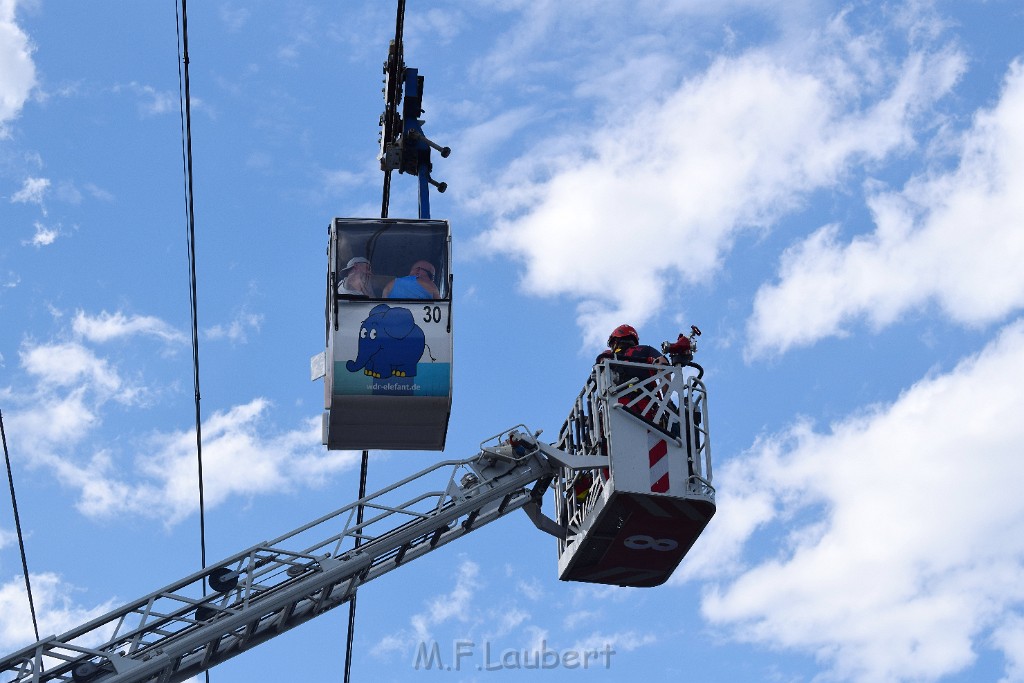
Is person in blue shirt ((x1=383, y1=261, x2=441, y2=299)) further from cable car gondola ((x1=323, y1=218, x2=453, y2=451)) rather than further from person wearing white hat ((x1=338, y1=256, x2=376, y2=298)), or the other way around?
person wearing white hat ((x1=338, y1=256, x2=376, y2=298))

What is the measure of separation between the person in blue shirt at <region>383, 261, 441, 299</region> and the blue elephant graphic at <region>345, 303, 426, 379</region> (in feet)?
1.60

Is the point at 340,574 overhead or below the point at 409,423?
below

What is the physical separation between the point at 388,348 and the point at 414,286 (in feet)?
3.63

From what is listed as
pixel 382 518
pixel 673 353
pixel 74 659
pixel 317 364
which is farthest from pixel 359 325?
pixel 74 659

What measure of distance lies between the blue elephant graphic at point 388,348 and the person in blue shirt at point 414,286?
1.60ft

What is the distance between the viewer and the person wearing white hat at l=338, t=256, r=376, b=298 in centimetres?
2392


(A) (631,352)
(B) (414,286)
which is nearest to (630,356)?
(A) (631,352)

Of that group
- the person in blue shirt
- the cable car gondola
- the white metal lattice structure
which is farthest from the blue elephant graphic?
the white metal lattice structure

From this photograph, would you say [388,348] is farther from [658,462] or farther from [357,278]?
[658,462]

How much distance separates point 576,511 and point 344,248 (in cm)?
493

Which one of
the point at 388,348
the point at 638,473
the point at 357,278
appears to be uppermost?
the point at 357,278

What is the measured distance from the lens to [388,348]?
921 inches

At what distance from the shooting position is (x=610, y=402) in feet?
75.0

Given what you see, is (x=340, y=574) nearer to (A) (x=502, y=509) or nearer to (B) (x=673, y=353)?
(A) (x=502, y=509)
